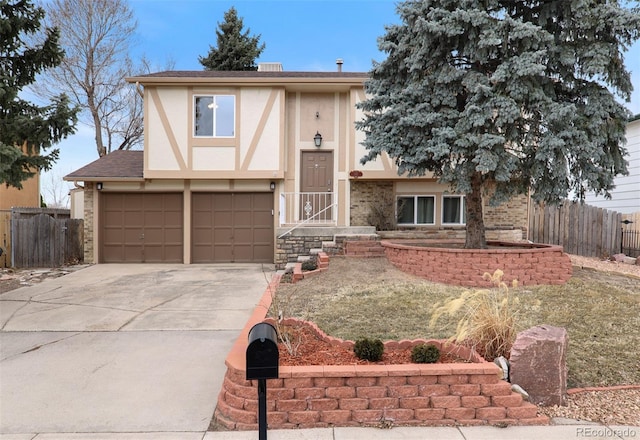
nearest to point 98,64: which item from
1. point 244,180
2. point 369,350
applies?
point 244,180

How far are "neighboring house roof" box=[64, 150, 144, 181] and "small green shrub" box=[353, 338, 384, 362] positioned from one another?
10242 mm

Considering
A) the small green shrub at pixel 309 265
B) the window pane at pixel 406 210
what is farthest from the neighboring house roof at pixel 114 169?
the window pane at pixel 406 210

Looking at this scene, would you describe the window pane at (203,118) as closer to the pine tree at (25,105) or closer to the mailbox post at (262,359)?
the pine tree at (25,105)

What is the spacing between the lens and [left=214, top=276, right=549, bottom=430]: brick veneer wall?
3.02 m

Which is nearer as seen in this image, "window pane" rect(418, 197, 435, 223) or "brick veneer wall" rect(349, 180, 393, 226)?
"brick veneer wall" rect(349, 180, 393, 226)

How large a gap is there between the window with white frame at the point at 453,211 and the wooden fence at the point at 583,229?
84.4 inches

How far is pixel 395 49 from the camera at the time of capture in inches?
310

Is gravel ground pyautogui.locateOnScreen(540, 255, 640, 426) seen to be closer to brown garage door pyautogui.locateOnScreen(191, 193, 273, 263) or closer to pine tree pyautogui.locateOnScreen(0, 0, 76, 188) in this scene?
pine tree pyautogui.locateOnScreen(0, 0, 76, 188)

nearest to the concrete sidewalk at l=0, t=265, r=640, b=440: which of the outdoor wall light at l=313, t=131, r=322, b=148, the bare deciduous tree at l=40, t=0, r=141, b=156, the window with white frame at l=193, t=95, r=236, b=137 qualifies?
the window with white frame at l=193, t=95, r=236, b=137

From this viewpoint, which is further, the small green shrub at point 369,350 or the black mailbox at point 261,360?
the small green shrub at point 369,350

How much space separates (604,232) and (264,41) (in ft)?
66.9

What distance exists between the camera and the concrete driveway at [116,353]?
126 inches

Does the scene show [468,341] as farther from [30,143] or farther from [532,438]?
[30,143]

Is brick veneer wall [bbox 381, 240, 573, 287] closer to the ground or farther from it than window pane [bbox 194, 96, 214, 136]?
closer to the ground
